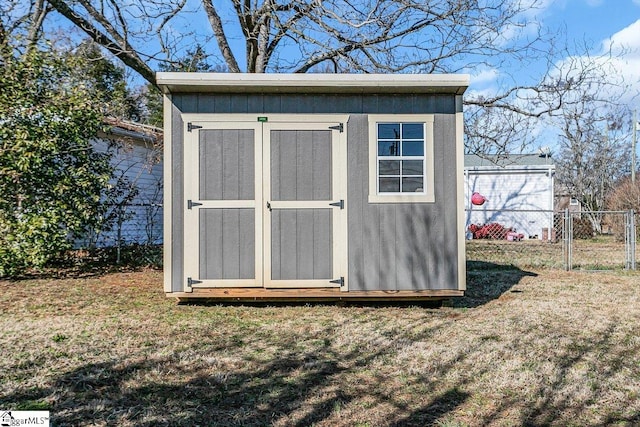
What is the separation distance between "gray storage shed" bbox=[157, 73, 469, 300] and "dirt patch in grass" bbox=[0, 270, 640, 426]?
14.3 inches

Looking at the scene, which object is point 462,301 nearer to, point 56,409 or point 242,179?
point 242,179

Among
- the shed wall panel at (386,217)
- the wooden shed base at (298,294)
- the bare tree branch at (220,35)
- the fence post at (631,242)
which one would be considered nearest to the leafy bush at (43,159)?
the bare tree branch at (220,35)

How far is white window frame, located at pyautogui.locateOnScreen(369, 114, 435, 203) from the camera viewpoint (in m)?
5.21

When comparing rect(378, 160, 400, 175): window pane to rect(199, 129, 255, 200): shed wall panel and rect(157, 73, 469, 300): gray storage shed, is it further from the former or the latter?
rect(199, 129, 255, 200): shed wall panel

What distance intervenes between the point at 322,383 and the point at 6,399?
171 centimetres

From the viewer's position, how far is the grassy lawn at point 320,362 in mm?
2549

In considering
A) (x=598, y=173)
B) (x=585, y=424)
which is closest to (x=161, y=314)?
(x=585, y=424)

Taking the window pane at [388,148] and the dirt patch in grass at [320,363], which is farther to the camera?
the window pane at [388,148]

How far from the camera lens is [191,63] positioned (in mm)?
9328

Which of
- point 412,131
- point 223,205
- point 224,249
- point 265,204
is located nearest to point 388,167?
point 412,131

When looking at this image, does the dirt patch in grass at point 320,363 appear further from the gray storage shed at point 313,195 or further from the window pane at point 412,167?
the window pane at point 412,167

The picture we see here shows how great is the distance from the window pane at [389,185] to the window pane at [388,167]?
0.25 feet

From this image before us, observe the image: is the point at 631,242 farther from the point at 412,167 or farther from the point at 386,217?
the point at 386,217

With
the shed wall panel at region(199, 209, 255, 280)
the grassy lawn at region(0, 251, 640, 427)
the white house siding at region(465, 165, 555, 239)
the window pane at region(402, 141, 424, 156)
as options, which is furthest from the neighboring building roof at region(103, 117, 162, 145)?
the white house siding at region(465, 165, 555, 239)
